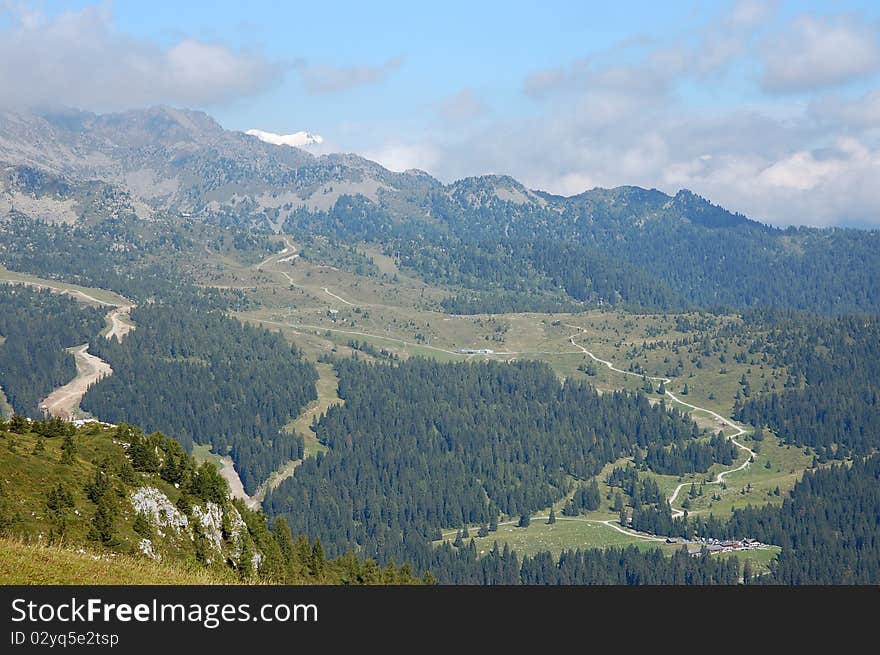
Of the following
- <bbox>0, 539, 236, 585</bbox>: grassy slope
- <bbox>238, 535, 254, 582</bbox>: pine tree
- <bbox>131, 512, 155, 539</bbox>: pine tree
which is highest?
<bbox>0, 539, 236, 585</bbox>: grassy slope

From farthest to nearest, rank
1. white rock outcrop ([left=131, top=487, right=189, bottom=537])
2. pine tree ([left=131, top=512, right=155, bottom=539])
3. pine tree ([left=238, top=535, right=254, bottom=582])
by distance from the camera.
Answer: pine tree ([left=238, top=535, right=254, bottom=582]), white rock outcrop ([left=131, top=487, right=189, bottom=537]), pine tree ([left=131, top=512, right=155, bottom=539])

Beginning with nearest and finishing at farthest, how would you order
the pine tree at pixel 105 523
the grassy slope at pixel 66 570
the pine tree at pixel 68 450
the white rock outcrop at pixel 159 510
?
the grassy slope at pixel 66 570 → the pine tree at pixel 105 523 → the white rock outcrop at pixel 159 510 → the pine tree at pixel 68 450

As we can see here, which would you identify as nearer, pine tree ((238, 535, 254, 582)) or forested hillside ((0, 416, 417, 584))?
forested hillside ((0, 416, 417, 584))

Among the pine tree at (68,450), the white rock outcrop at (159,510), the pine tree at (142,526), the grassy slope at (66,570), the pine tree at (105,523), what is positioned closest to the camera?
the grassy slope at (66,570)

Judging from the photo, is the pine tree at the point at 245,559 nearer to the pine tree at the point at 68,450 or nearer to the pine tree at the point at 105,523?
the pine tree at the point at 105,523

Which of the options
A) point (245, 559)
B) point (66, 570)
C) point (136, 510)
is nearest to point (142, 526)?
point (136, 510)

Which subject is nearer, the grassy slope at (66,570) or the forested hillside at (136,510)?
the grassy slope at (66,570)

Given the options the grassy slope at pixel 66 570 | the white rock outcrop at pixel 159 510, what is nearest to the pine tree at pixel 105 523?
the white rock outcrop at pixel 159 510

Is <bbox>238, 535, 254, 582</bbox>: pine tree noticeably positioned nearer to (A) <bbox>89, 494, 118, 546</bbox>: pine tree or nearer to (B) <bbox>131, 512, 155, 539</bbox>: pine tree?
(B) <bbox>131, 512, 155, 539</bbox>: pine tree

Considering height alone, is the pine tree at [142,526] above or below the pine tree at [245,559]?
above

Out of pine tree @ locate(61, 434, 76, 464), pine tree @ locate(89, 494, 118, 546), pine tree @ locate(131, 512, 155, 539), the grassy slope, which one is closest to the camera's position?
the grassy slope

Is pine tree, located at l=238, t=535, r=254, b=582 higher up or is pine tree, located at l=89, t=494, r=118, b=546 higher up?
pine tree, located at l=89, t=494, r=118, b=546

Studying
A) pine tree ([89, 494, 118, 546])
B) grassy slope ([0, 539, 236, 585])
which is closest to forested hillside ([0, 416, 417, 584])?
pine tree ([89, 494, 118, 546])
